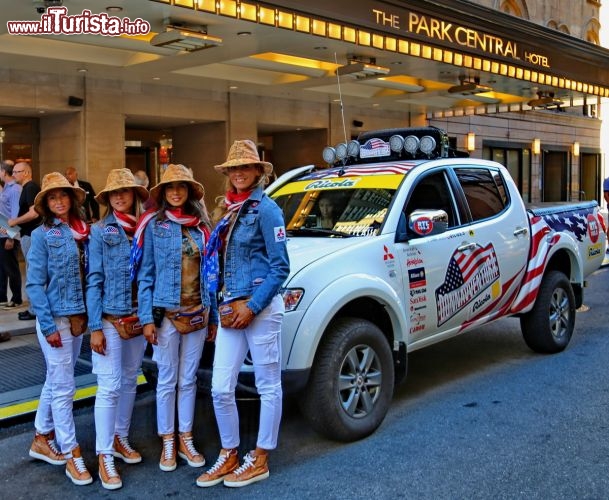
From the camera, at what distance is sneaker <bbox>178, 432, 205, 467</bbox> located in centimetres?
433

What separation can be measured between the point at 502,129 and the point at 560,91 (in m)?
7.31

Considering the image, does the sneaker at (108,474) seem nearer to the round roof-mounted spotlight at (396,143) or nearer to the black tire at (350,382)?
the black tire at (350,382)

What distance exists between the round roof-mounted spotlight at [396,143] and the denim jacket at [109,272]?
112 inches

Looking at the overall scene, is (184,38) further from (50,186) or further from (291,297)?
(291,297)

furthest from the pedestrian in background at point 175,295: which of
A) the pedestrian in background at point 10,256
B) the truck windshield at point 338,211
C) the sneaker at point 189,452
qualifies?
the pedestrian in background at point 10,256

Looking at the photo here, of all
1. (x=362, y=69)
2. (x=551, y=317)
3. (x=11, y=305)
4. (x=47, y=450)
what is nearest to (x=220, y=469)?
(x=47, y=450)

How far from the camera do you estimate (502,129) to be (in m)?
24.6

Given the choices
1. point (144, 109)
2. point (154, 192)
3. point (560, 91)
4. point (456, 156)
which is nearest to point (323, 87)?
point (144, 109)

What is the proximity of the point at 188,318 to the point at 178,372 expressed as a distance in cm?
40

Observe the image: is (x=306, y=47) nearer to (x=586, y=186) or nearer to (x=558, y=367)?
(x=558, y=367)

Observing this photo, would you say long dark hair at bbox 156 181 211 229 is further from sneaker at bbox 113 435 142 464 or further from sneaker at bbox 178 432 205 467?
sneaker at bbox 113 435 142 464

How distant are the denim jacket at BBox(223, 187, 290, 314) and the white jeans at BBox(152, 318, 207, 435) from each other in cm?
44

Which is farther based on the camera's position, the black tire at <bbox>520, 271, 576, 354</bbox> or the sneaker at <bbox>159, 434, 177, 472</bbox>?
the black tire at <bbox>520, 271, 576, 354</bbox>

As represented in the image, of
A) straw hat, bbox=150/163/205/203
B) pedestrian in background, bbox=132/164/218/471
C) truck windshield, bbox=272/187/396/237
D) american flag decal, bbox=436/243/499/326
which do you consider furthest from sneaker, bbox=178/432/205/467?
american flag decal, bbox=436/243/499/326
